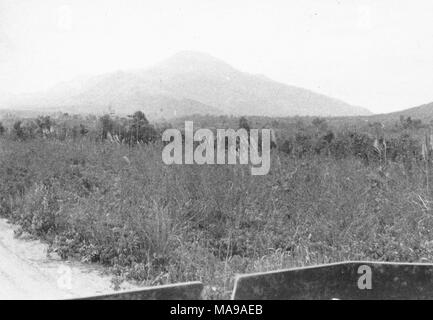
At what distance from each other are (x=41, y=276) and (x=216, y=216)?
7.63 feet

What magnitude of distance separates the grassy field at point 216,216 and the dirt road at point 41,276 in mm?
177

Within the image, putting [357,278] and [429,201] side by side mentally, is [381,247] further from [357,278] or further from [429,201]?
[357,278]

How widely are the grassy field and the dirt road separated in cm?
18

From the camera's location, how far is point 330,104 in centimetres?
19125

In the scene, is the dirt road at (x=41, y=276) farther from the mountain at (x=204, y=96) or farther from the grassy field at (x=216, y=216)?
the mountain at (x=204, y=96)

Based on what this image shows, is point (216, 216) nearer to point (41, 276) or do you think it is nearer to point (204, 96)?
point (41, 276)

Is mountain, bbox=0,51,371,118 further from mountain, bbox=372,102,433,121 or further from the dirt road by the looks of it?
the dirt road

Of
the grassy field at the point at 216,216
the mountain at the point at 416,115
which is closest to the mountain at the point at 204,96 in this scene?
the mountain at the point at 416,115

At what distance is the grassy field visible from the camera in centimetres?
501

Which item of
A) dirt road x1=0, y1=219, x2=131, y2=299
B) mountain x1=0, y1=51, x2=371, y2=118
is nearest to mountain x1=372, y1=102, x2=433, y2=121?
dirt road x1=0, y1=219, x2=131, y2=299

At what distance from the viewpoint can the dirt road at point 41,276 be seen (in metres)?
4.29
